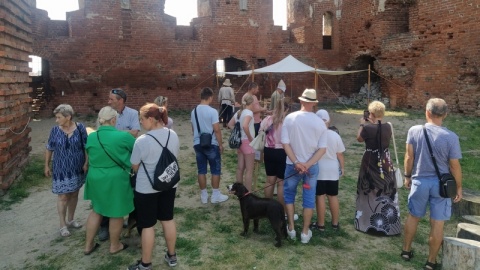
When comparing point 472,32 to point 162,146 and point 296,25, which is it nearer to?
point 296,25

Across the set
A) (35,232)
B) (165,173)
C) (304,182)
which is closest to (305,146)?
(304,182)

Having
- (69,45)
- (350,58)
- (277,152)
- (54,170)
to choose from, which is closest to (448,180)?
(277,152)

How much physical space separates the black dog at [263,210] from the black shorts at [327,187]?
589 millimetres

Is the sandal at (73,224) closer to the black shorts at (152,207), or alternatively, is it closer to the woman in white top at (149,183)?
the woman in white top at (149,183)

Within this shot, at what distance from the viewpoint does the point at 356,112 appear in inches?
595

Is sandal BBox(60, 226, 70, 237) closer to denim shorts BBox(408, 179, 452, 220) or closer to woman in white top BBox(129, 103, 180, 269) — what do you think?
woman in white top BBox(129, 103, 180, 269)

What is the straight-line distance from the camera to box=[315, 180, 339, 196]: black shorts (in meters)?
4.27

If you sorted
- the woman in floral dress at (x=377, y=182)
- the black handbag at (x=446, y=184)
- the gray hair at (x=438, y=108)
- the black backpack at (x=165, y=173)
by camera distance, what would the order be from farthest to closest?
the woman in floral dress at (x=377, y=182) < the gray hair at (x=438, y=108) < the black handbag at (x=446, y=184) < the black backpack at (x=165, y=173)

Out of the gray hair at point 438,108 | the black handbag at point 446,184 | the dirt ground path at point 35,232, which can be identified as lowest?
the dirt ground path at point 35,232

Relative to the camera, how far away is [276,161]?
14.9 feet

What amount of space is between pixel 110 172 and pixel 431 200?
3.18m

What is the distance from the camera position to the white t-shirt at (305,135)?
3814mm

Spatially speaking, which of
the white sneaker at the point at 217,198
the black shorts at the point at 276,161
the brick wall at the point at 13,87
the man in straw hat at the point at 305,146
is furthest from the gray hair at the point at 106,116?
the brick wall at the point at 13,87

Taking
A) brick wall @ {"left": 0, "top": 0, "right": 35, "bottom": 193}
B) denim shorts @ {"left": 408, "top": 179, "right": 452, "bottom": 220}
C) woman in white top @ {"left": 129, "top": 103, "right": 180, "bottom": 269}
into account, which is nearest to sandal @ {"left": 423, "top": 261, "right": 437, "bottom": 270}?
denim shorts @ {"left": 408, "top": 179, "right": 452, "bottom": 220}
